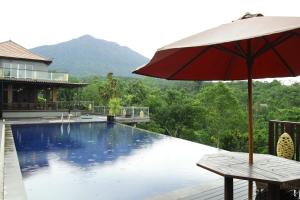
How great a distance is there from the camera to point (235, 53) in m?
3.32

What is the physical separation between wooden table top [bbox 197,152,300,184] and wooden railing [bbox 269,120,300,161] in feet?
5.03

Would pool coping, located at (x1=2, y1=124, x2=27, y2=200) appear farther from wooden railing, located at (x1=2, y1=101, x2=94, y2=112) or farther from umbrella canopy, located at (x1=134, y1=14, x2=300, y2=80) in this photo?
wooden railing, located at (x1=2, y1=101, x2=94, y2=112)

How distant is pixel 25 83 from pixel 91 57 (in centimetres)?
9794

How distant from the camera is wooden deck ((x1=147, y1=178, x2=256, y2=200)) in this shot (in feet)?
14.7

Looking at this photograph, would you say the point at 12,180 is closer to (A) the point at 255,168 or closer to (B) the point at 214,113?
(A) the point at 255,168

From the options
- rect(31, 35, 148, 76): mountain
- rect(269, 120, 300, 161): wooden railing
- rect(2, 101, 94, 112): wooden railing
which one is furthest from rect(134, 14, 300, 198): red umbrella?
rect(31, 35, 148, 76): mountain

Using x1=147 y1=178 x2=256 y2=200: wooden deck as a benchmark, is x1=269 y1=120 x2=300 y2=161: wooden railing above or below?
above

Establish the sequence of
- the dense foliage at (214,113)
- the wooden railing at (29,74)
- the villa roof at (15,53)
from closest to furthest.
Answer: the wooden railing at (29,74)
the villa roof at (15,53)
the dense foliage at (214,113)

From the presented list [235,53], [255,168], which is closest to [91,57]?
[235,53]

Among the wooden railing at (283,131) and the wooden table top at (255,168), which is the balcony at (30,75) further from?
the wooden table top at (255,168)

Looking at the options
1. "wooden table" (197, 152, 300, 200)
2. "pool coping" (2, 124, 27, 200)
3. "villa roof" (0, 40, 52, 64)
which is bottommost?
"pool coping" (2, 124, 27, 200)

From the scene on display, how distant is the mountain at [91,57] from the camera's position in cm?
10831

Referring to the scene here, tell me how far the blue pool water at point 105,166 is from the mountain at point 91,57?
298 ft

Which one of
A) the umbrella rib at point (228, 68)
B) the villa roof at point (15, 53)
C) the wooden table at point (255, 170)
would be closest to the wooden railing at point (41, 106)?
the villa roof at point (15, 53)
